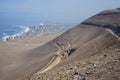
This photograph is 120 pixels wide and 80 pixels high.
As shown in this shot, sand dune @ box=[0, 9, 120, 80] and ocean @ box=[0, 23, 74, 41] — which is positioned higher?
ocean @ box=[0, 23, 74, 41]

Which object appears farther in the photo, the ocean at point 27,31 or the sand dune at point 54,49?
the ocean at point 27,31

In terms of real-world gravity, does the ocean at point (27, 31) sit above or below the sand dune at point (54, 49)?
above

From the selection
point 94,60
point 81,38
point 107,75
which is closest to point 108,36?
point 81,38

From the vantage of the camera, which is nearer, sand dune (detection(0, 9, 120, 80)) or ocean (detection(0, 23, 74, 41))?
sand dune (detection(0, 9, 120, 80))

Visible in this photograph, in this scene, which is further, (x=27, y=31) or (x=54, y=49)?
(x=27, y=31)

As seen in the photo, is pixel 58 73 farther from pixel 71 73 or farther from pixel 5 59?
pixel 5 59

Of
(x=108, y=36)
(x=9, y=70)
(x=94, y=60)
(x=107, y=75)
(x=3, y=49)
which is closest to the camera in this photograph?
(x=107, y=75)

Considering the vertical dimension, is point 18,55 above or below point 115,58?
above

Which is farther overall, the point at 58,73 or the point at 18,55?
the point at 18,55

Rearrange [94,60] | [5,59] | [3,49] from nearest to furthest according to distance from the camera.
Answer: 1. [94,60]
2. [5,59]
3. [3,49]

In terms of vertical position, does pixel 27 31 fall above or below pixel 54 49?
above
